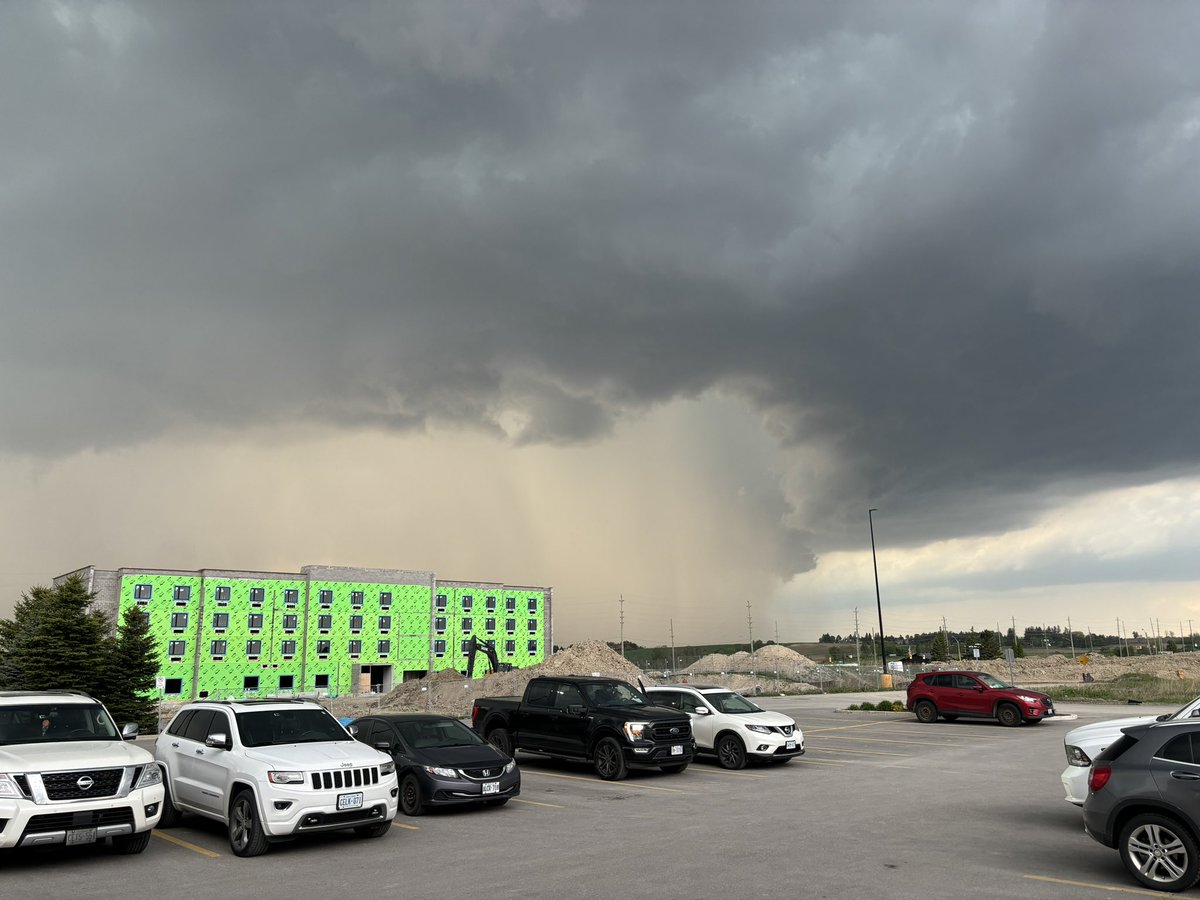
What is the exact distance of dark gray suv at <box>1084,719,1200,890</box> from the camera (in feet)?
25.9

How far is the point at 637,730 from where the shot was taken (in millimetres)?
16281

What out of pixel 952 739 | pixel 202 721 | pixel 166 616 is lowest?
pixel 952 739

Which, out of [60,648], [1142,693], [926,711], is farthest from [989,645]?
[60,648]

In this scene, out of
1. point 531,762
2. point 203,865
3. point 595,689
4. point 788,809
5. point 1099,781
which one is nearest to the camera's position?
point 1099,781

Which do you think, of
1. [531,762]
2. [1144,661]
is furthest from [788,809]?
[1144,661]

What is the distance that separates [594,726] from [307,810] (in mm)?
7554

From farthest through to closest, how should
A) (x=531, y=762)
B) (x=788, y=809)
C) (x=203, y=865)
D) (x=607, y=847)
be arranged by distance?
(x=531, y=762)
(x=788, y=809)
(x=607, y=847)
(x=203, y=865)

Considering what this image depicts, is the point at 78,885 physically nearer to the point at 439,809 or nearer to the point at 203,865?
the point at 203,865

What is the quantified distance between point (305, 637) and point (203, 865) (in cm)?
7472

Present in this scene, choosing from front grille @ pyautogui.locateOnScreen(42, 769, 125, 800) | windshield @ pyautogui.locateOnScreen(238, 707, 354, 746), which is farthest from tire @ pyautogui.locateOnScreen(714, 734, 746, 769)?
front grille @ pyautogui.locateOnScreen(42, 769, 125, 800)

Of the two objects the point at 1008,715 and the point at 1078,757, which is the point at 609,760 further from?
the point at 1008,715

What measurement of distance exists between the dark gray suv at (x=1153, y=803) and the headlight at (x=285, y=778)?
870cm

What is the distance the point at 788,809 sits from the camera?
13.2 meters

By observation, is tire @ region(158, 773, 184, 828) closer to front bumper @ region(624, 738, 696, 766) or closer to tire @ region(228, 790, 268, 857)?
tire @ region(228, 790, 268, 857)
